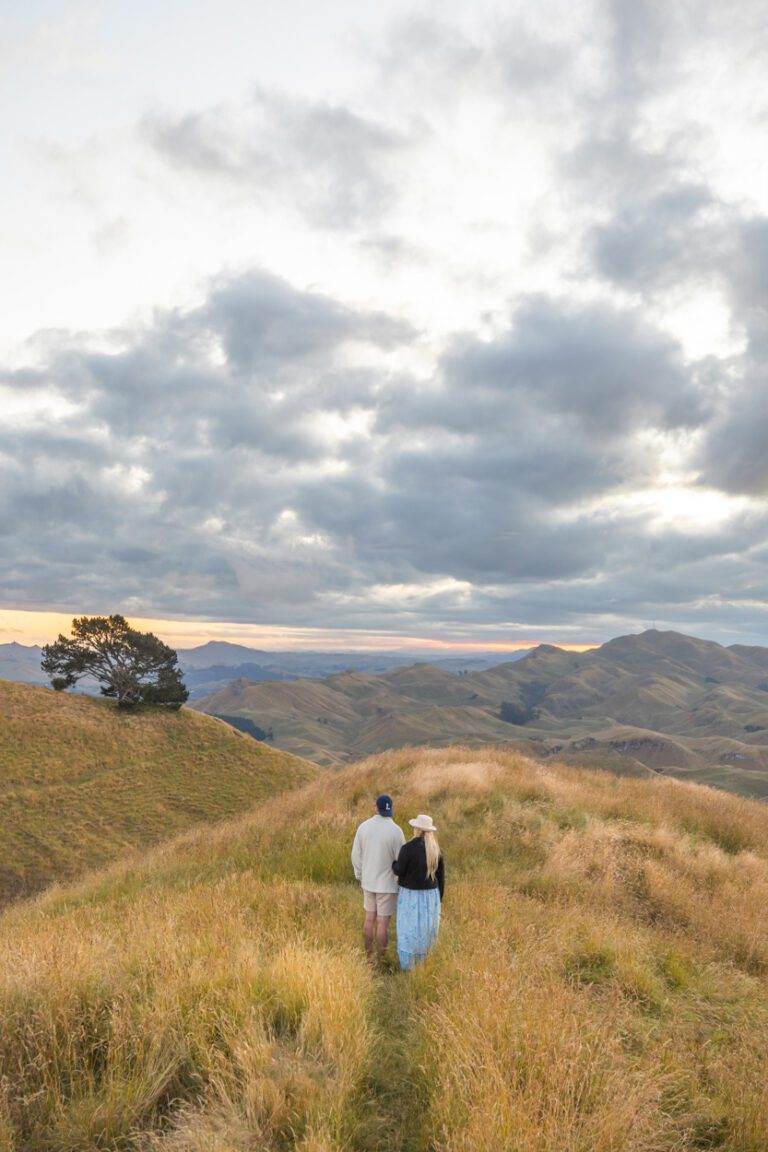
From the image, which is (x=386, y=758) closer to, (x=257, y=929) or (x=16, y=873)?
(x=257, y=929)

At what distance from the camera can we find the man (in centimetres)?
778

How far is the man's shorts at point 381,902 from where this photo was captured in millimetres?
7828

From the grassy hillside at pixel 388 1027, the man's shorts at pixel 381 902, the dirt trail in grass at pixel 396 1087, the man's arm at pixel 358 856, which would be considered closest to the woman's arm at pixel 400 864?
the man's shorts at pixel 381 902

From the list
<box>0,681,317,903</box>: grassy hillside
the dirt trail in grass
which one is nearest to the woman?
the dirt trail in grass

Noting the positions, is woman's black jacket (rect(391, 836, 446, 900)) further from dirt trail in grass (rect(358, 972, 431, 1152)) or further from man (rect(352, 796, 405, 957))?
dirt trail in grass (rect(358, 972, 431, 1152))

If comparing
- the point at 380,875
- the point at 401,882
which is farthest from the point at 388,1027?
the point at 380,875

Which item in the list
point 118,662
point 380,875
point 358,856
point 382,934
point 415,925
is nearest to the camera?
point 415,925

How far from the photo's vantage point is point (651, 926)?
Answer: 9469 mm

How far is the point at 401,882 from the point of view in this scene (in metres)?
7.36

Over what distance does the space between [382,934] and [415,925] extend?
77 cm

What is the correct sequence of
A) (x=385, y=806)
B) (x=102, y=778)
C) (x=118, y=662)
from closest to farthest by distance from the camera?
1. (x=385, y=806)
2. (x=102, y=778)
3. (x=118, y=662)

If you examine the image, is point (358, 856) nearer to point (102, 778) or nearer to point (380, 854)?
point (380, 854)

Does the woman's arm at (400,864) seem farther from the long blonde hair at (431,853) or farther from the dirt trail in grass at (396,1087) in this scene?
the dirt trail in grass at (396,1087)

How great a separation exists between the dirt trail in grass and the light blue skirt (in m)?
0.94
